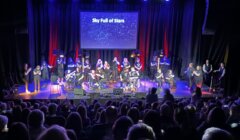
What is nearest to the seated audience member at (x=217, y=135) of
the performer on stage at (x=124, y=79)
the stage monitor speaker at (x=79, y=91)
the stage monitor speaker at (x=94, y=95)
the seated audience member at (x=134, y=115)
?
the seated audience member at (x=134, y=115)

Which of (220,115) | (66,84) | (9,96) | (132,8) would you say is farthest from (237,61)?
(9,96)

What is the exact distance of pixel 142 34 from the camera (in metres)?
16.8

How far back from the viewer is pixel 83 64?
47.6 feet

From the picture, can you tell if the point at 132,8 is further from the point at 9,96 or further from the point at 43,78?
the point at 9,96

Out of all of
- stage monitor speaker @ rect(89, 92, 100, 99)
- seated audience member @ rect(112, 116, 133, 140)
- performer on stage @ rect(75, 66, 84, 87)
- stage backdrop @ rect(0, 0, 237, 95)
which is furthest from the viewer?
stage backdrop @ rect(0, 0, 237, 95)

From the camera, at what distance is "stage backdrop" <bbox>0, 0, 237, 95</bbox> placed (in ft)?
44.8

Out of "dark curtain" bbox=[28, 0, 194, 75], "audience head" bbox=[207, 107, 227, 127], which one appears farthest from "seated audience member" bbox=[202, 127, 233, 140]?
"dark curtain" bbox=[28, 0, 194, 75]

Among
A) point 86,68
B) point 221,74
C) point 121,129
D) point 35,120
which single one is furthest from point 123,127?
point 86,68

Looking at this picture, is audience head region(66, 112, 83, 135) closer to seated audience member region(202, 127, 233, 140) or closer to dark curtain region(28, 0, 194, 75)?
seated audience member region(202, 127, 233, 140)

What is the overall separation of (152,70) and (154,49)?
2.06 meters

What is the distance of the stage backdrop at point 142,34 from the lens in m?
13.7

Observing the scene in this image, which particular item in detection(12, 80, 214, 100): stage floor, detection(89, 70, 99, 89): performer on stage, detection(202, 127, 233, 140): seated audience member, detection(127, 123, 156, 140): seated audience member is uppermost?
detection(202, 127, 233, 140): seated audience member

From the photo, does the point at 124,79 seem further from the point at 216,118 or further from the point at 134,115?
the point at 216,118

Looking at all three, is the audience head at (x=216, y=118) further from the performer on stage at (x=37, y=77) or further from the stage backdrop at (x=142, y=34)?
the performer on stage at (x=37, y=77)
